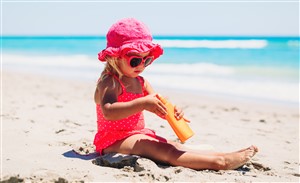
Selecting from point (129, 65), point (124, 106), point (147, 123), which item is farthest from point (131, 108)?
point (147, 123)

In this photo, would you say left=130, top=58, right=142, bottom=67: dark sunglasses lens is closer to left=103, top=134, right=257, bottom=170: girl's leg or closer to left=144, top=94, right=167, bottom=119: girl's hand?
left=144, top=94, right=167, bottom=119: girl's hand

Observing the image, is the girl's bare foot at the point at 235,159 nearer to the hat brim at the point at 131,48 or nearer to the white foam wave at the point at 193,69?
the hat brim at the point at 131,48

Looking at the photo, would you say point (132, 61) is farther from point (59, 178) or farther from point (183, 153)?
point (59, 178)

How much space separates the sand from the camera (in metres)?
2.55

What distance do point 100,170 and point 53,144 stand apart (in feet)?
2.87

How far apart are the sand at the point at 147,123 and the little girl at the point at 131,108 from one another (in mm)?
84

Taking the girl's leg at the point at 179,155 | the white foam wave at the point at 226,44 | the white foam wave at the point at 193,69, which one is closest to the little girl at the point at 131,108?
the girl's leg at the point at 179,155

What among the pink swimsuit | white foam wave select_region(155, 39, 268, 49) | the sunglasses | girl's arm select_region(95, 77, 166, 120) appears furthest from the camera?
white foam wave select_region(155, 39, 268, 49)

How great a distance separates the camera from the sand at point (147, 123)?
100 inches
